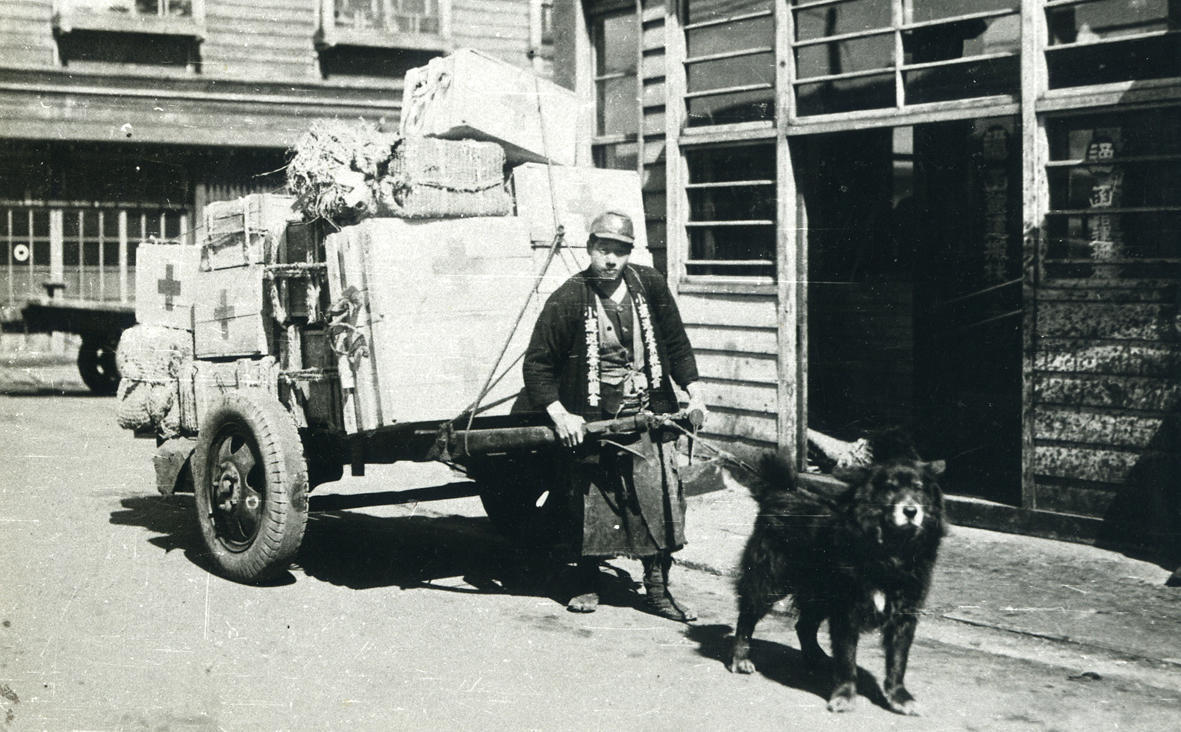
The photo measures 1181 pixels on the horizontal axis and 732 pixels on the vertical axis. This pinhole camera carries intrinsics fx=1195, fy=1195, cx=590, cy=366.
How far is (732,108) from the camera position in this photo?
30.4 feet

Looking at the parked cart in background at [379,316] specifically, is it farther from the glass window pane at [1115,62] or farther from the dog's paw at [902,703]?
the glass window pane at [1115,62]

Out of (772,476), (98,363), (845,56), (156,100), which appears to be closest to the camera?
(772,476)

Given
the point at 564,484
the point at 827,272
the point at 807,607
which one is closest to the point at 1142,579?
the point at 807,607

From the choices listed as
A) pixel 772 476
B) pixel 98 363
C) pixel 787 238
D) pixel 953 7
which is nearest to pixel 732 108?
pixel 787 238

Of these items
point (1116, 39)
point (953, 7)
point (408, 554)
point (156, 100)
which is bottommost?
point (408, 554)

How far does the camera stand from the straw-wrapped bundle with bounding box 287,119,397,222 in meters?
6.02

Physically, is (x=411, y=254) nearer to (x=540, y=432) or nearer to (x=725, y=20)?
(x=540, y=432)

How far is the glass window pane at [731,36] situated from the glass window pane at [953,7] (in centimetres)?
117

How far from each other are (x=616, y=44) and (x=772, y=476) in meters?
6.25

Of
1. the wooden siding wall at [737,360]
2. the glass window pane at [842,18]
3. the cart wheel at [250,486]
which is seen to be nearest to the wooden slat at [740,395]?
the wooden siding wall at [737,360]

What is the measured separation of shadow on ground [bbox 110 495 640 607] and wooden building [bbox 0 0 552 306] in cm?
1162

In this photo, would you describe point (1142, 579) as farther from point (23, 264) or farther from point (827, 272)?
point (23, 264)

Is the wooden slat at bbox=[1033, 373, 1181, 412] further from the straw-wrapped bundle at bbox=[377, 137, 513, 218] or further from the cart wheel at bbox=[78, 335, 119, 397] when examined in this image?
the cart wheel at bbox=[78, 335, 119, 397]

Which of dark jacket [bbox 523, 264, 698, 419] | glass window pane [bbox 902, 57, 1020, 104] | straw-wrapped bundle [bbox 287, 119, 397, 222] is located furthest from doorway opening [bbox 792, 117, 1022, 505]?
straw-wrapped bundle [bbox 287, 119, 397, 222]
